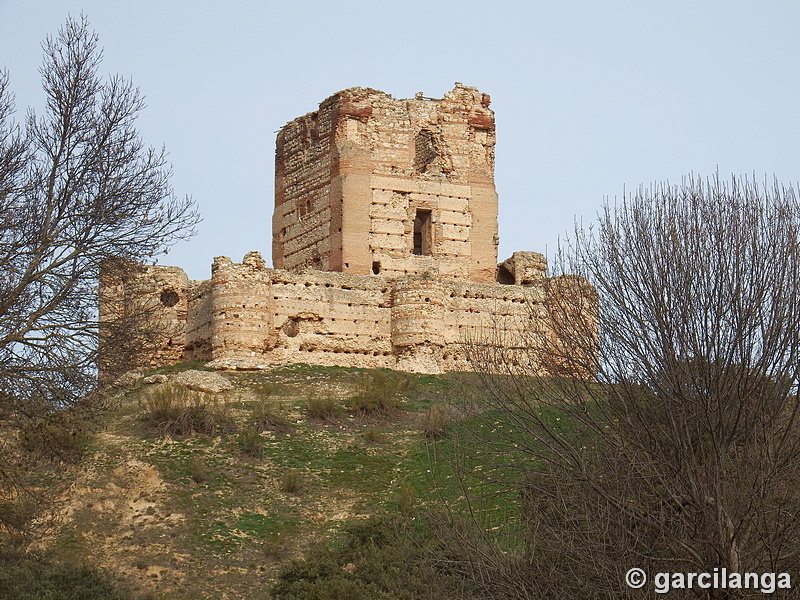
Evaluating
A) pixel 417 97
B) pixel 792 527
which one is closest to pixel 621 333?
pixel 792 527

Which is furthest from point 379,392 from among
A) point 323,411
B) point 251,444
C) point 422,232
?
point 422,232

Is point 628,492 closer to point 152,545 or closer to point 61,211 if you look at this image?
point 61,211

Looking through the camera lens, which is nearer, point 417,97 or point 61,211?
point 61,211

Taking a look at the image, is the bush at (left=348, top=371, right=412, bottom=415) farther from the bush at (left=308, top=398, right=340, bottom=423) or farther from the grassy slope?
the bush at (left=308, top=398, right=340, bottom=423)

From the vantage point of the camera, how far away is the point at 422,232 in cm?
3656

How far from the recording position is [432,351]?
32625 mm

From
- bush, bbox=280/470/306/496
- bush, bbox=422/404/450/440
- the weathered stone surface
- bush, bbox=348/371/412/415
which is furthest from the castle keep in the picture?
bush, bbox=280/470/306/496

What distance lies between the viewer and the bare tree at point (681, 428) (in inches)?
573

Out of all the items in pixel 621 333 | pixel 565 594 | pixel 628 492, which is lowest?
pixel 565 594

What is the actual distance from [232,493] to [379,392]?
5437mm

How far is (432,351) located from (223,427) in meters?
7.14

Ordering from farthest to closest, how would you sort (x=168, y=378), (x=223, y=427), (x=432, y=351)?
(x=432, y=351)
(x=168, y=378)
(x=223, y=427)

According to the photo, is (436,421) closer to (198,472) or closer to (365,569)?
(198,472)

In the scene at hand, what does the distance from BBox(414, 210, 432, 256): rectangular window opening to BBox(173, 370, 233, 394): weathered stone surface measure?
826cm
